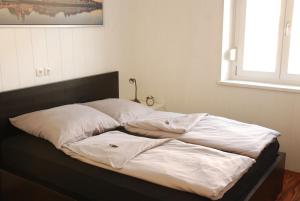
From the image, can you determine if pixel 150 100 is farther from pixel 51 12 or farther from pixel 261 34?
pixel 51 12

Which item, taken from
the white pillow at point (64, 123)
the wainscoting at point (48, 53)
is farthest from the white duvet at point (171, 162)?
the wainscoting at point (48, 53)

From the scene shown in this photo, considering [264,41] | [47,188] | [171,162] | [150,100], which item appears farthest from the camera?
A: [150,100]

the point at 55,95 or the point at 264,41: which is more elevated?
the point at 264,41

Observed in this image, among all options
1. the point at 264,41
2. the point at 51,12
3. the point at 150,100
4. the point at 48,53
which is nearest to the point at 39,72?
the point at 48,53

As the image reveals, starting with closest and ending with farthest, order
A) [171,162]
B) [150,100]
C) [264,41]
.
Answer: [171,162], [264,41], [150,100]

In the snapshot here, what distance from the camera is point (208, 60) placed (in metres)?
3.46

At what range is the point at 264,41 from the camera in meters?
3.32

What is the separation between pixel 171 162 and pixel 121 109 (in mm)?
1091

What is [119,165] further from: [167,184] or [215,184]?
[215,184]

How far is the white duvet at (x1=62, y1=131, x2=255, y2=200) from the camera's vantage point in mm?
1805

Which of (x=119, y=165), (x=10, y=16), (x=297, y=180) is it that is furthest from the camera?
(x=297, y=180)

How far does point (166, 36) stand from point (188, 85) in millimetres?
598

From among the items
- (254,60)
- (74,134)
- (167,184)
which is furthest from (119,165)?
(254,60)

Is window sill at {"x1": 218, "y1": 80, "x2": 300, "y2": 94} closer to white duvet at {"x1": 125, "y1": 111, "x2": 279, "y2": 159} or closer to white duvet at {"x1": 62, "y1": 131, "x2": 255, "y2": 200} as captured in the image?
white duvet at {"x1": 125, "y1": 111, "x2": 279, "y2": 159}
